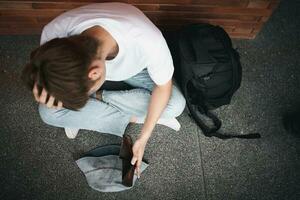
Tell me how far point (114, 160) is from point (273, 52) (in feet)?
2.83

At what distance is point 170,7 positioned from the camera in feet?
3.92

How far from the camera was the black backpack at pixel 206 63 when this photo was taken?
1.07 meters

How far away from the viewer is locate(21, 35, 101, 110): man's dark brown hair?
640 mm

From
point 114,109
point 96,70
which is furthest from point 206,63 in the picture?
point 96,70

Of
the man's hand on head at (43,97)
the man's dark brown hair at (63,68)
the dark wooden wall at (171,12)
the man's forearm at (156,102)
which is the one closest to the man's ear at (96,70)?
the man's dark brown hair at (63,68)

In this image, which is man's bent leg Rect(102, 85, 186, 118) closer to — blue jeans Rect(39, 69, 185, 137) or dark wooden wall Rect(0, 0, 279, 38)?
blue jeans Rect(39, 69, 185, 137)

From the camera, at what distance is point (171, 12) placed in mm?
1224

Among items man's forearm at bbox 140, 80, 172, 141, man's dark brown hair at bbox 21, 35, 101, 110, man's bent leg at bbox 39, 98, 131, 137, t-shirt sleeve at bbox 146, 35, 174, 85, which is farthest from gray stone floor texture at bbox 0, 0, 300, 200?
man's dark brown hair at bbox 21, 35, 101, 110

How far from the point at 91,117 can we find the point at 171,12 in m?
0.53

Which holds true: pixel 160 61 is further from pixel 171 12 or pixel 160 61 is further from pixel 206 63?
pixel 171 12

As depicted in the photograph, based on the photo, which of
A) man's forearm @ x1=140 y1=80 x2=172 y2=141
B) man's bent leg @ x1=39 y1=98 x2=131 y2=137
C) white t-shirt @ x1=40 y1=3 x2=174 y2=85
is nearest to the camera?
white t-shirt @ x1=40 y1=3 x2=174 y2=85

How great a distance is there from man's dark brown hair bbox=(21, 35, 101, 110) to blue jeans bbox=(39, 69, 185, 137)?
36cm

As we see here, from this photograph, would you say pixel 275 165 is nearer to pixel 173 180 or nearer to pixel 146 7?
pixel 173 180

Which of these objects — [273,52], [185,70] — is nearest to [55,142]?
[185,70]
